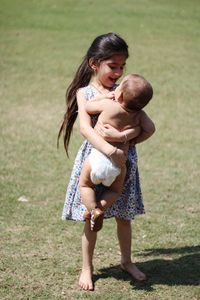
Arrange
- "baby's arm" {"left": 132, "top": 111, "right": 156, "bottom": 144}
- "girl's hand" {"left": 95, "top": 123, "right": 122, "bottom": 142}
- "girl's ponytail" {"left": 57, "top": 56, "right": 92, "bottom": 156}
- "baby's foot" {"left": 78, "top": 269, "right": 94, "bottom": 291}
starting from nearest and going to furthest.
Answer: "girl's hand" {"left": 95, "top": 123, "right": 122, "bottom": 142} → "baby's arm" {"left": 132, "top": 111, "right": 156, "bottom": 144} → "baby's foot" {"left": 78, "top": 269, "right": 94, "bottom": 291} → "girl's ponytail" {"left": 57, "top": 56, "right": 92, "bottom": 156}

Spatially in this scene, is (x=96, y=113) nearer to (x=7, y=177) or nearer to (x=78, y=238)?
(x=78, y=238)

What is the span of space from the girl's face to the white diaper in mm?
464

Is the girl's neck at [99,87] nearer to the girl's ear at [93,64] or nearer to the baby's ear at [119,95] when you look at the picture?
the girl's ear at [93,64]

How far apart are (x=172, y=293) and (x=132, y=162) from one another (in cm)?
81

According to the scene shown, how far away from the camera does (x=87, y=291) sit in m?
3.53

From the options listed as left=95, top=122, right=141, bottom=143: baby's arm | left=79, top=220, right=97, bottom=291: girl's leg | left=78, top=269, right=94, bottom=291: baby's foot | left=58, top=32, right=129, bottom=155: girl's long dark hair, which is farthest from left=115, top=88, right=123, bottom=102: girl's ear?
left=78, top=269, right=94, bottom=291: baby's foot

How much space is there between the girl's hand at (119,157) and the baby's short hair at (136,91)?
0.28 metres

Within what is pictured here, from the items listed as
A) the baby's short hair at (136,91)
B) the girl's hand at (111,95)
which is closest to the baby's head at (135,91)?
the baby's short hair at (136,91)

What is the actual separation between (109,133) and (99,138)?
0.06 metres

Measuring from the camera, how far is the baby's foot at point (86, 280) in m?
3.56

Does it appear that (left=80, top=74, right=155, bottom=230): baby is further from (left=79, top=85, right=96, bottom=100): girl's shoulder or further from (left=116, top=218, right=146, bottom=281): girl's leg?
(left=116, top=218, right=146, bottom=281): girl's leg

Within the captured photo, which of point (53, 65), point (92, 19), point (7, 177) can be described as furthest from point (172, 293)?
point (92, 19)

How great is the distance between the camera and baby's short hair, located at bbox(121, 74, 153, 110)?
3.23m

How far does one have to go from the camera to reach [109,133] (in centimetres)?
333
